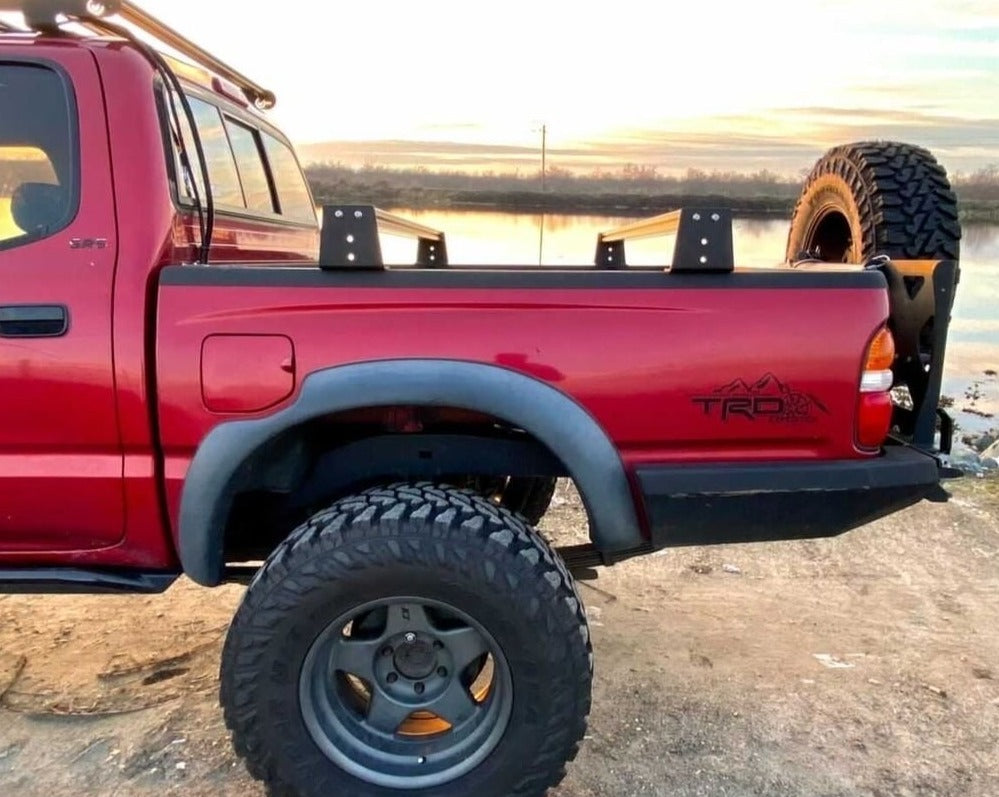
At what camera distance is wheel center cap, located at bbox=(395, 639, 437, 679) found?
2.50 metres

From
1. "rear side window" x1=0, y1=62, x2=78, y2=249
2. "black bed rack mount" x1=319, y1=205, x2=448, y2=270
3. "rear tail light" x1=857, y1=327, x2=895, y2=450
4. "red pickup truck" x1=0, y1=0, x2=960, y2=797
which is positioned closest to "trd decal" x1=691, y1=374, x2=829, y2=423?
"red pickup truck" x1=0, y1=0, x2=960, y2=797

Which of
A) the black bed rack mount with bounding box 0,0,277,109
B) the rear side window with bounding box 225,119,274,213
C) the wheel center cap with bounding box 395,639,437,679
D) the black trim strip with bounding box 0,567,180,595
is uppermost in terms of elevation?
the black bed rack mount with bounding box 0,0,277,109

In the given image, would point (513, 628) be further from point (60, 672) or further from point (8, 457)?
point (60, 672)

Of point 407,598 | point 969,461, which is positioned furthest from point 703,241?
point 969,461

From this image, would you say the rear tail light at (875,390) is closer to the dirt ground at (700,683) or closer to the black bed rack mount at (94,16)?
the dirt ground at (700,683)

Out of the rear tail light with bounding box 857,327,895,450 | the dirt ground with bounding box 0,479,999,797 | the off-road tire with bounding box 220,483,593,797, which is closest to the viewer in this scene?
the off-road tire with bounding box 220,483,593,797

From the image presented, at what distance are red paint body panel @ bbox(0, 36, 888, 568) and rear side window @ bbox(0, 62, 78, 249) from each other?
0.14ft

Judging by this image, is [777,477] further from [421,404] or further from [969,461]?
[969,461]

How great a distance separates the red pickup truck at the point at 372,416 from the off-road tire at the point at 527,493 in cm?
95

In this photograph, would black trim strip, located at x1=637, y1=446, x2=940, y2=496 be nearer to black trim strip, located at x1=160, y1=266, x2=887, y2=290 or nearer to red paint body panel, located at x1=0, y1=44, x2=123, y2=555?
black trim strip, located at x1=160, y1=266, x2=887, y2=290

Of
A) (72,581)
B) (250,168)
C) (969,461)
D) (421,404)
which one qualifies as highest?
(250,168)

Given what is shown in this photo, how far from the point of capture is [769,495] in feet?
7.98

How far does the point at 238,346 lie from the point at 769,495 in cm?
153

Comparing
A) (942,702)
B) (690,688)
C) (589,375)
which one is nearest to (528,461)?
(589,375)
